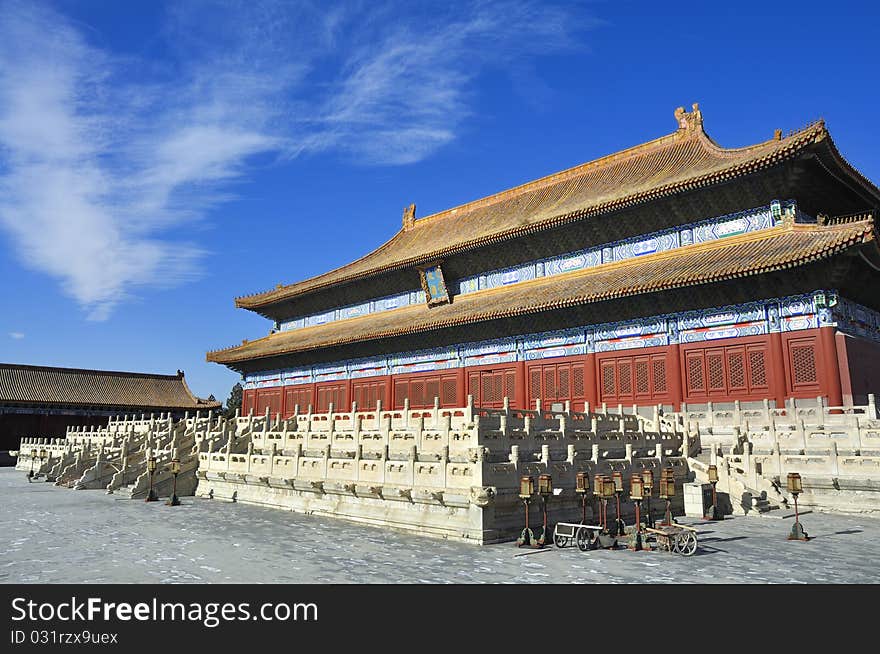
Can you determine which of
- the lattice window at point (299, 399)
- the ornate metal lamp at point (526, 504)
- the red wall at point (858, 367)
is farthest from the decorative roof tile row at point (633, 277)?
the ornate metal lamp at point (526, 504)

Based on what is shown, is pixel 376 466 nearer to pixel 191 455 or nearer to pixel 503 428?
pixel 503 428

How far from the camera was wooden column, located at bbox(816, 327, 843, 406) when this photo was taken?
19172mm

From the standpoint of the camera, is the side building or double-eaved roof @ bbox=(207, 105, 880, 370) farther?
the side building

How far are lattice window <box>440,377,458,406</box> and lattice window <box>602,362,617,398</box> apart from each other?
7.07 meters

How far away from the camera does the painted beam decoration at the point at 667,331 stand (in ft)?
65.4

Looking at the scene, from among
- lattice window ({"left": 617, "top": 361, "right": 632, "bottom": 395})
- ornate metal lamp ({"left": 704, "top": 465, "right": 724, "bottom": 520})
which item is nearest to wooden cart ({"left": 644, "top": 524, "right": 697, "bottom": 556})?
ornate metal lamp ({"left": 704, "top": 465, "right": 724, "bottom": 520})

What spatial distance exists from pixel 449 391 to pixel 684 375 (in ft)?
34.4

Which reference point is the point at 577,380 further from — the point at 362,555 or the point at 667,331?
the point at 362,555

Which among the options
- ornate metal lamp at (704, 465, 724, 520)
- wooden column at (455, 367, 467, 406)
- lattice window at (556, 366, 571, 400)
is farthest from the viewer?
wooden column at (455, 367, 467, 406)

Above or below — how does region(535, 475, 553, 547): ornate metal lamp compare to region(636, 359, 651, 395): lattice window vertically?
below

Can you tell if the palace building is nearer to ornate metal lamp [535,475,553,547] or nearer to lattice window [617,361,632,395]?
lattice window [617,361,632,395]

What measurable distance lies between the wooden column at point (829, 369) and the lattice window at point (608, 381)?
668cm

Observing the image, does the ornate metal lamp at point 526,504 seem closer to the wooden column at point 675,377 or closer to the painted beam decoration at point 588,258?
the wooden column at point 675,377
